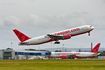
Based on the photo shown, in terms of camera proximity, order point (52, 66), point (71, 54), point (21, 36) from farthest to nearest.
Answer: point (71, 54)
point (21, 36)
point (52, 66)

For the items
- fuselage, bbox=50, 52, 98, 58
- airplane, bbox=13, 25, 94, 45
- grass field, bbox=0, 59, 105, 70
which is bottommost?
grass field, bbox=0, 59, 105, 70

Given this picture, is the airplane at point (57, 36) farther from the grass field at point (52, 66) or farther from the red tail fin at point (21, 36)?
the grass field at point (52, 66)

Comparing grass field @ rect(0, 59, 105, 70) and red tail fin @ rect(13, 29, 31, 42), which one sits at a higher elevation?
red tail fin @ rect(13, 29, 31, 42)

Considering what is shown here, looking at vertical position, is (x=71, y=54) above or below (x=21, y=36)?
below

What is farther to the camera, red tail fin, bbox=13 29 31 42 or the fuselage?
the fuselage

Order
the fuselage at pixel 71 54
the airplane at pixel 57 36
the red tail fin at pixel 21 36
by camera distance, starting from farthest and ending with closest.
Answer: the fuselage at pixel 71 54
the red tail fin at pixel 21 36
the airplane at pixel 57 36

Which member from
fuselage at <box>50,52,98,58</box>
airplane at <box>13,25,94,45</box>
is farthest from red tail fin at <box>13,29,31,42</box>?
fuselage at <box>50,52,98,58</box>

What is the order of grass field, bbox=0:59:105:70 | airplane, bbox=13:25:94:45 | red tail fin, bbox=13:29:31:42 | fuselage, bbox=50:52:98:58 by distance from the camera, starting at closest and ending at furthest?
grass field, bbox=0:59:105:70 → airplane, bbox=13:25:94:45 → red tail fin, bbox=13:29:31:42 → fuselage, bbox=50:52:98:58

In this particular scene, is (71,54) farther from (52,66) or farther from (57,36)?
(52,66)

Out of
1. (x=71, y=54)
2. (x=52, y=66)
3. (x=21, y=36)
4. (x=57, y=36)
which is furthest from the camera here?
(x=71, y=54)

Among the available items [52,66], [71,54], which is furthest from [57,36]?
[71,54]

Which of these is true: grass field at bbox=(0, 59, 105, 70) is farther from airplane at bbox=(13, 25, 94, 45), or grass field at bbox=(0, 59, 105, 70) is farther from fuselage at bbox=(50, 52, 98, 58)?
fuselage at bbox=(50, 52, 98, 58)

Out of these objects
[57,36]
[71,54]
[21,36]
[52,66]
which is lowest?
[52,66]

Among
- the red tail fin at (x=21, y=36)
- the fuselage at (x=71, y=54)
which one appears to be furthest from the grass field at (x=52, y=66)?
the fuselage at (x=71, y=54)
